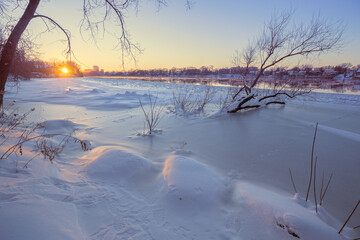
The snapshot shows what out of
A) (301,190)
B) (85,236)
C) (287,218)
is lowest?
(301,190)

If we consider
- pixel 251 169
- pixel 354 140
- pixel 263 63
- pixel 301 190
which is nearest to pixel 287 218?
pixel 301 190

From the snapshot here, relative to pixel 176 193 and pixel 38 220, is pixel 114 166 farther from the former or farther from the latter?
pixel 38 220

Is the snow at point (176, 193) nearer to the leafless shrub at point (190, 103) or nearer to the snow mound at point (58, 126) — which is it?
the snow mound at point (58, 126)

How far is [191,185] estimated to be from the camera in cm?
205

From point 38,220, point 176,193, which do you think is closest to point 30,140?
point 38,220

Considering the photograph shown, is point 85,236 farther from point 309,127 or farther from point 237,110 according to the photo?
point 237,110

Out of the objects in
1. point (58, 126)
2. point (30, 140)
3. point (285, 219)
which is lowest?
point (285, 219)

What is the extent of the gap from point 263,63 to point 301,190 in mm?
8996

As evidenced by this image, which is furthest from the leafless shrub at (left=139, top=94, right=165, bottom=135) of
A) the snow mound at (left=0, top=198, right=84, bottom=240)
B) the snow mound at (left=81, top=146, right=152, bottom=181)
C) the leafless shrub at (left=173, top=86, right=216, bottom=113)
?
the snow mound at (left=0, top=198, right=84, bottom=240)

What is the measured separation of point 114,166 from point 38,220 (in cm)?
126

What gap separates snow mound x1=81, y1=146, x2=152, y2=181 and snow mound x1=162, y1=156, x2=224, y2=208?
41 cm

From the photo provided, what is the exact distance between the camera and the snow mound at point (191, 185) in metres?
1.87

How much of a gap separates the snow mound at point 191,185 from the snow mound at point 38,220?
98cm

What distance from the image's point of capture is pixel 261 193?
6.83 ft
